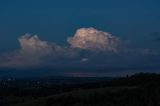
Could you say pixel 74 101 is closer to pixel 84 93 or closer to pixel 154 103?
pixel 84 93

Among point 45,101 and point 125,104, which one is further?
point 45,101

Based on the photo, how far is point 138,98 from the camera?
87.1 m

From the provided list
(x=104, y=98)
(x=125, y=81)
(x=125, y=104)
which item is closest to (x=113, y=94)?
(x=104, y=98)

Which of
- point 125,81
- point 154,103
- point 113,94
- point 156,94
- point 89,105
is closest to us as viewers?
point 154,103

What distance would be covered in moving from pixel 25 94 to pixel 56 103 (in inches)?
2093

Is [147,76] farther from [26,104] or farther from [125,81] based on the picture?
[26,104]

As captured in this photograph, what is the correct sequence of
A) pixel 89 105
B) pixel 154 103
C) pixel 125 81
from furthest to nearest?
1. pixel 125 81
2. pixel 89 105
3. pixel 154 103

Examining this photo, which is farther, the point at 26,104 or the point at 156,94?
the point at 26,104

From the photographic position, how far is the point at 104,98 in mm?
98500

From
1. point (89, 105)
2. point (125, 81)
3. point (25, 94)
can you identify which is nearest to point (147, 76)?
point (125, 81)

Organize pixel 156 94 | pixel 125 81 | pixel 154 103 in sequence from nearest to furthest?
pixel 154 103 → pixel 156 94 → pixel 125 81

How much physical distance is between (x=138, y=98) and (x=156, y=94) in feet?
13.4

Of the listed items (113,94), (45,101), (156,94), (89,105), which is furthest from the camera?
(45,101)

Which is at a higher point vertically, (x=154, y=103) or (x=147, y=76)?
(x=147, y=76)
